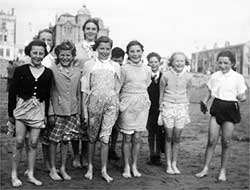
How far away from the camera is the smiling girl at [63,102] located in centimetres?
486

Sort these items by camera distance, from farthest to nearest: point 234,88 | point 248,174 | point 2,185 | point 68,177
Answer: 1. point 248,174
2. point 234,88
3. point 68,177
4. point 2,185

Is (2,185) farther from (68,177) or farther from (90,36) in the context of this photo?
(90,36)

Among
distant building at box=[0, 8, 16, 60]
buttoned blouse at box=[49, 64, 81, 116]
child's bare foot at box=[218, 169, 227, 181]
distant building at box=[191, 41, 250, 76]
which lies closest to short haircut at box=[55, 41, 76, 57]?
buttoned blouse at box=[49, 64, 81, 116]

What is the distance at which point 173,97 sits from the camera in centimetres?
552

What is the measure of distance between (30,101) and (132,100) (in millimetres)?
1476

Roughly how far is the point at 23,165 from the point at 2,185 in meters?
0.99

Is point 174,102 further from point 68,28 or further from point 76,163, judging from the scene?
point 68,28

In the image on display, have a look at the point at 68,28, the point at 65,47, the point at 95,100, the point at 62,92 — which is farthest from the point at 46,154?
the point at 68,28

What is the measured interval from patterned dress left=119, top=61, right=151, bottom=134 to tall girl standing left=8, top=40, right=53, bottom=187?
3.77ft

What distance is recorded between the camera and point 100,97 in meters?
4.88

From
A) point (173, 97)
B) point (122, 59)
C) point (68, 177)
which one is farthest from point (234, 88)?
point (68, 177)

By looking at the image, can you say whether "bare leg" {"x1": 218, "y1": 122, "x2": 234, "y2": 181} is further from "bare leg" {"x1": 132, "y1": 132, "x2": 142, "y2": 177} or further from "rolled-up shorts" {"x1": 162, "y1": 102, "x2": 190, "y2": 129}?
"bare leg" {"x1": 132, "y1": 132, "x2": 142, "y2": 177}

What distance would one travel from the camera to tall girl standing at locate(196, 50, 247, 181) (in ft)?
17.2

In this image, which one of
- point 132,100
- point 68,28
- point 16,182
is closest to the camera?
point 16,182
